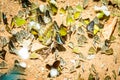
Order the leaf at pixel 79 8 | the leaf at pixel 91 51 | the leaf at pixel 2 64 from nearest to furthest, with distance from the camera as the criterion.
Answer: the leaf at pixel 2 64 → the leaf at pixel 91 51 → the leaf at pixel 79 8

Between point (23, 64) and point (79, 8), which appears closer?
point (23, 64)

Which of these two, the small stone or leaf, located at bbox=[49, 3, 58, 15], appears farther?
leaf, located at bbox=[49, 3, 58, 15]

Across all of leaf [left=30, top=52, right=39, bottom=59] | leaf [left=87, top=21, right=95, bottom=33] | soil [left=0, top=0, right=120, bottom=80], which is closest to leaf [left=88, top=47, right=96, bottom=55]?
soil [left=0, top=0, right=120, bottom=80]

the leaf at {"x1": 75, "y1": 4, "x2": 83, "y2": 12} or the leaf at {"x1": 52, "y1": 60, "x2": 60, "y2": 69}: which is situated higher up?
the leaf at {"x1": 75, "y1": 4, "x2": 83, "y2": 12}

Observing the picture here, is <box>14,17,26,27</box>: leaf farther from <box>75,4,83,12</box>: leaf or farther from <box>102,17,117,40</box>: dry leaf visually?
<box>102,17,117,40</box>: dry leaf

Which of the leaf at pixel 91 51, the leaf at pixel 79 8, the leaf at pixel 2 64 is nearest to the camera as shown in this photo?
the leaf at pixel 2 64

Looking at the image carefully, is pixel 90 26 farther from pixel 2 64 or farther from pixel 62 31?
pixel 2 64

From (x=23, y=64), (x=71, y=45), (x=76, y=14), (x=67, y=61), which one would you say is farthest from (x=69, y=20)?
(x=23, y=64)

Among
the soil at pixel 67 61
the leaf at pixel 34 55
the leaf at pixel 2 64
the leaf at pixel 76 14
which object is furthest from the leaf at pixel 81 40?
the leaf at pixel 2 64

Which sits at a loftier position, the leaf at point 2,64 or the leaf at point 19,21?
the leaf at point 19,21

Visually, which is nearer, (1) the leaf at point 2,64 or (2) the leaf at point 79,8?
(1) the leaf at point 2,64

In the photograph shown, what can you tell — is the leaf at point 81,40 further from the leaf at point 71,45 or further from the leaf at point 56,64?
the leaf at point 56,64

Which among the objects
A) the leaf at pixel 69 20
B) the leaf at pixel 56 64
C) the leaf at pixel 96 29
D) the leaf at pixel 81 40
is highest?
the leaf at pixel 69 20
